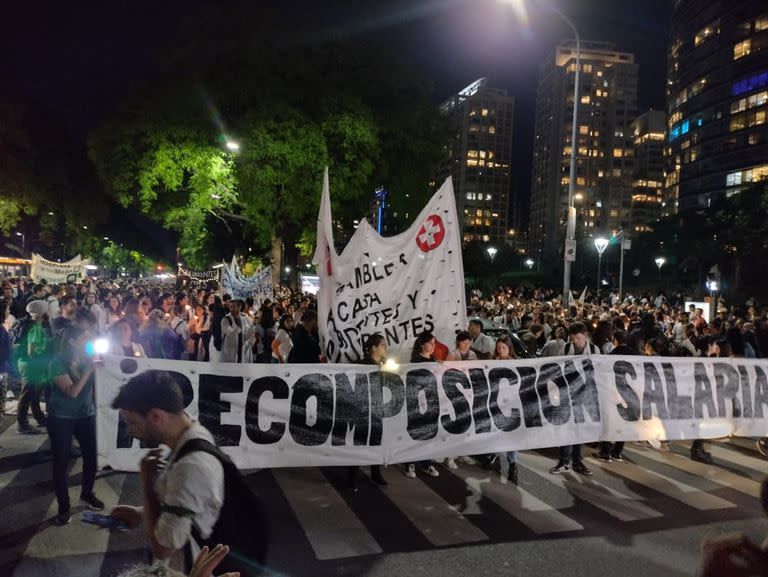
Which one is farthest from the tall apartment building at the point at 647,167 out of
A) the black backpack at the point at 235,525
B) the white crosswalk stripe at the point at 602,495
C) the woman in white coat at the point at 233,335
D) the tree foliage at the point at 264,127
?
the black backpack at the point at 235,525

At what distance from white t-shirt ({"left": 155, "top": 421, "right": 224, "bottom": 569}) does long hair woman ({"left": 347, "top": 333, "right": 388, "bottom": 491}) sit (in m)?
4.49

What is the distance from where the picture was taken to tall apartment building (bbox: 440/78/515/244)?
7411 inches

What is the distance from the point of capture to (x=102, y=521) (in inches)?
98.9

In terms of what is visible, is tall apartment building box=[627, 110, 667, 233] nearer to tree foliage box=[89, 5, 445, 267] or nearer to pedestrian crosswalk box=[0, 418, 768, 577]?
tree foliage box=[89, 5, 445, 267]

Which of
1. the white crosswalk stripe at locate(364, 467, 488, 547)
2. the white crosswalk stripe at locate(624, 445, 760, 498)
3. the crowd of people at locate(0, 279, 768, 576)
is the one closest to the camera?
the crowd of people at locate(0, 279, 768, 576)

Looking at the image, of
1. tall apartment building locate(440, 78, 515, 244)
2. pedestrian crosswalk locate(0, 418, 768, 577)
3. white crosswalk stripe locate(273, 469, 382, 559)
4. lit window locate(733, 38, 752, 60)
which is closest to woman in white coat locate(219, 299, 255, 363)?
pedestrian crosswalk locate(0, 418, 768, 577)

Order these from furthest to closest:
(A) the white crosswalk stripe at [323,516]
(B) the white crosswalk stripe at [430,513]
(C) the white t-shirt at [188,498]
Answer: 1. (B) the white crosswalk stripe at [430,513]
2. (A) the white crosswalk stripe at [323,516]
3. (C) the white t-shirt at [188,498]

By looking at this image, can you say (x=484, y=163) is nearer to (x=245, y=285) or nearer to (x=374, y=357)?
(x=245, y=285)

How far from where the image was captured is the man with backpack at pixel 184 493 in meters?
2.31

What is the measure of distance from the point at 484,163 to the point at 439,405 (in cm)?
19130

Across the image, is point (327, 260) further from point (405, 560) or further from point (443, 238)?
point (405, 560)

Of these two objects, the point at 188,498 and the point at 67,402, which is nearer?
the point at 188,498

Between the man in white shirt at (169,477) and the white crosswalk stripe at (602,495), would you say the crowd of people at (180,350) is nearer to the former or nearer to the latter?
the man in white shirt at (169,477)

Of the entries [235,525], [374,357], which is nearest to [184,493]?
[235,525]
